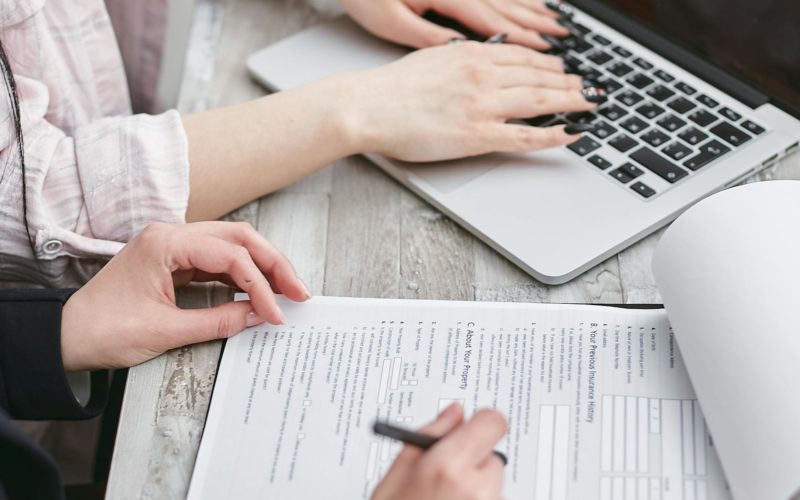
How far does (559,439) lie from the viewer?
21.8 inches

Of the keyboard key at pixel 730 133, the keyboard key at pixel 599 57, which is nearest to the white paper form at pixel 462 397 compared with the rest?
the keyboard key at pixel 730 133

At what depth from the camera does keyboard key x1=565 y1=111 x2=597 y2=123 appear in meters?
0.79

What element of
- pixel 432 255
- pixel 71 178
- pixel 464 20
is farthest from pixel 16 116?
pixel 464 20

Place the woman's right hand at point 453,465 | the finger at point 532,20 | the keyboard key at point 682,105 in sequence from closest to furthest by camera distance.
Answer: the woman's right hand at point 453,465 < the keyboard key at point 682,105 < the finger at point 532,20

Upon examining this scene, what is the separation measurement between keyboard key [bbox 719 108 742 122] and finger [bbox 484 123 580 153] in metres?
0.14

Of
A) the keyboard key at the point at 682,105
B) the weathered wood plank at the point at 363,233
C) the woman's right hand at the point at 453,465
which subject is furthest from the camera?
the keyboard key at the point at 682,105

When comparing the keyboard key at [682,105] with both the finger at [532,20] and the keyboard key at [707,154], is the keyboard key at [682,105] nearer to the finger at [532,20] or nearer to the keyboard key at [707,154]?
the keyboard key at [707,154]

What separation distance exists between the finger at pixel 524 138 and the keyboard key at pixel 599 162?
0.02 metres

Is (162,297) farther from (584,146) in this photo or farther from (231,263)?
(584,146)

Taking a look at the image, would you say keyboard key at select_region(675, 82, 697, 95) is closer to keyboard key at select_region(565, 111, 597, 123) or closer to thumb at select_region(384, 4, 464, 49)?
keyboard key at select_region(565, 111, 597, 123)

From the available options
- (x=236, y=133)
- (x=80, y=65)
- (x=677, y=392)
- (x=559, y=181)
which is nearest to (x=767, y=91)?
→ (x=559, y=181)

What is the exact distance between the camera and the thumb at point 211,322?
0.63 m

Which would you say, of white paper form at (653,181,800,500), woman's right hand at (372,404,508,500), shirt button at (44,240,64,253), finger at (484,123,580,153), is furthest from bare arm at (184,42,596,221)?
woman's right hand at (372,404,508,500)

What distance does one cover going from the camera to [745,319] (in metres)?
0.53
